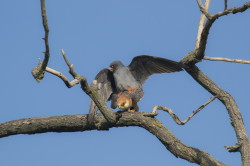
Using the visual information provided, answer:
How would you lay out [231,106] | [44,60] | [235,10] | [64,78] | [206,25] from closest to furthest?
[44,60] → [64,78] → [235,10] → [206,25] → [231,106]

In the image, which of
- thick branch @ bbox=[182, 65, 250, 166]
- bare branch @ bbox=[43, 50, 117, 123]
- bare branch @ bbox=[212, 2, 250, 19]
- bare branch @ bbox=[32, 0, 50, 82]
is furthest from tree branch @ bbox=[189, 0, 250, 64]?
bare branch @ bbox=[32, 0, 50, 82]

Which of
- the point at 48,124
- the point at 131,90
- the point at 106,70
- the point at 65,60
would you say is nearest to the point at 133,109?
the point at 131,90

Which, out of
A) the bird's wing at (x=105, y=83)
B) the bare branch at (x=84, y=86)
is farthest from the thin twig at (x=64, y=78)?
the bird's wing at (x=105, y=83)

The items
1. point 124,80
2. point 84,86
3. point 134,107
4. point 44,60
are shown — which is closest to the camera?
point 44,60

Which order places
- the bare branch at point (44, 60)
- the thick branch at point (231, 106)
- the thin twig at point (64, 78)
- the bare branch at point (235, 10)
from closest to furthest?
the bare branch at point (44, 60) → the thin twig at point (64, 78) → the bare branch at point (235, 10) → the thick branch at point (231, 106)

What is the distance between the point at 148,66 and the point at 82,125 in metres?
1.78

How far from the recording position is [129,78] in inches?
309

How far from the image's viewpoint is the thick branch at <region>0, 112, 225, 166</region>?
6.11 metres

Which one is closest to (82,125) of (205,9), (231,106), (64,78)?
(64,78)

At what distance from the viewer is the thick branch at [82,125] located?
6.11 metres

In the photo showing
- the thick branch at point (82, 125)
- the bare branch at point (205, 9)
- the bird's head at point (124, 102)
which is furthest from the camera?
the bird's head at point (124, 102)

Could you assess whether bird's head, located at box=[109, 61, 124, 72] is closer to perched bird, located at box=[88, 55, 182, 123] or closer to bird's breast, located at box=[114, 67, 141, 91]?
perched bird, located at box=[88, 55, 182, 123]

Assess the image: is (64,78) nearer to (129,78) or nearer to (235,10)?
(235,10)

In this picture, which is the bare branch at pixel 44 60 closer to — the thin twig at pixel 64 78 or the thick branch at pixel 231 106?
the thin twig at pixel 64 78
